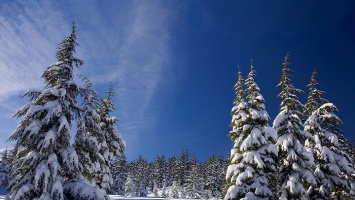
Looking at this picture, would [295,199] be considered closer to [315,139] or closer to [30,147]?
[315,139]

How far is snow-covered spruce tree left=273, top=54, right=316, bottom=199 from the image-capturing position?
24.8m

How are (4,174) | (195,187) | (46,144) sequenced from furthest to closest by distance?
1. (4,174)
2. (195,187)
3. (46,144)

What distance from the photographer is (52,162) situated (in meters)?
14.2

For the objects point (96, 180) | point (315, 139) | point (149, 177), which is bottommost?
point (96, 180)

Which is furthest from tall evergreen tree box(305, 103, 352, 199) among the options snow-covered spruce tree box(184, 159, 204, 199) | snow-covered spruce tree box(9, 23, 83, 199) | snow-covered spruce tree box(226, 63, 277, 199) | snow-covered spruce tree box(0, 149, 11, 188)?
snow-covered spruce tree box(0, 149, 11, 188)

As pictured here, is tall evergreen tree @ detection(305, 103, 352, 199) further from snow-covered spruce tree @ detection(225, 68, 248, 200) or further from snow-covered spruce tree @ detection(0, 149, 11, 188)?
snow-covered spruce tree @ detection(0, 149, 11, 188)

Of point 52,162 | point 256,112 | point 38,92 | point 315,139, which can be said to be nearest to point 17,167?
point 52,162

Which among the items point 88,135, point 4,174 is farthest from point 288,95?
point 4,174

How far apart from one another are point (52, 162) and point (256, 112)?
18.1 meters

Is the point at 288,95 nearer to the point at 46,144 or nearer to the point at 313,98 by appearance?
the point at 313,98

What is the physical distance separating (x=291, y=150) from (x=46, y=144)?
1956cm

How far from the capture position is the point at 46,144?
46.3 ft

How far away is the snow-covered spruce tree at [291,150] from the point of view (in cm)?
2483

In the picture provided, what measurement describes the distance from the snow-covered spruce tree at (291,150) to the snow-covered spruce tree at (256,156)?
1.10 meters
